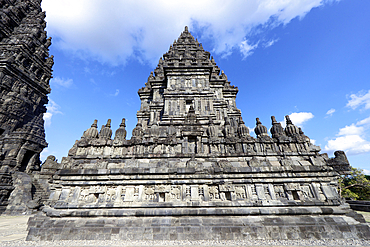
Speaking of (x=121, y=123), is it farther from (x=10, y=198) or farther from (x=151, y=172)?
(x=10, y=198)

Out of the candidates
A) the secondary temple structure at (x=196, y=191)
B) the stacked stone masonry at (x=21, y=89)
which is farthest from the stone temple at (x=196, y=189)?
the stacked stone masonry at (x=21, y=89)

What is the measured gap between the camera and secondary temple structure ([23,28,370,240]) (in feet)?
22.0

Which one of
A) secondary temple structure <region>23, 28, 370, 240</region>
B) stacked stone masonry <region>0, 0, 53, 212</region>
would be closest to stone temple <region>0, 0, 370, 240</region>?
secondary temple structure <region>23, 28, 370, 240</region>

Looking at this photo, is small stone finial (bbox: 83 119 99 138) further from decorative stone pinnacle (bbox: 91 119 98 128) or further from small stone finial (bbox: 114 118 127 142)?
small stone finial (bbox: 114 118 127 142)

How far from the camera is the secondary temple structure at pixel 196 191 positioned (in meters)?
6.70

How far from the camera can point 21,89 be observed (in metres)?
24.7

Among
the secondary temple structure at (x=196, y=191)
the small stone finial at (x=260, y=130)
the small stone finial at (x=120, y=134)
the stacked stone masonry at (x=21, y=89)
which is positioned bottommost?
the secondary temple structure at (x=196, y=191)

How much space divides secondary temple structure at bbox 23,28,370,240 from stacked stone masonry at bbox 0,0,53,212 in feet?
49.9

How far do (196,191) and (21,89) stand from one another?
31.0 m

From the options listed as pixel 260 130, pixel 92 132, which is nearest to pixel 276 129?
pixel 260 130

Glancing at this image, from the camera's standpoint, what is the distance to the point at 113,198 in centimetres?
776

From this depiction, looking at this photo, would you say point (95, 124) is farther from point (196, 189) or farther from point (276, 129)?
point (276, 129)

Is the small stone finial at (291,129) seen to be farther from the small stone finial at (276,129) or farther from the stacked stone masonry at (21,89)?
the stacked stone masonry at (21,89)

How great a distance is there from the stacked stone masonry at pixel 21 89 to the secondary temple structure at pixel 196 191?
49.9ft
